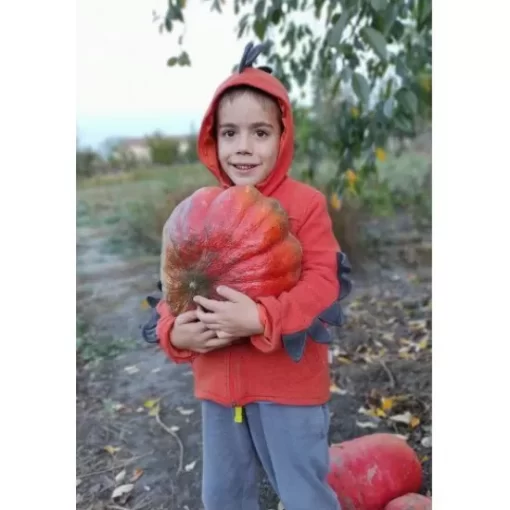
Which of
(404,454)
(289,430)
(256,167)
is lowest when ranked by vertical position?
(404,454)

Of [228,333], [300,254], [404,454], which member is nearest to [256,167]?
[300,254]

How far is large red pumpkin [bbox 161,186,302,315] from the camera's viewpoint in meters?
1.45

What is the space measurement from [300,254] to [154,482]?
4.10ft

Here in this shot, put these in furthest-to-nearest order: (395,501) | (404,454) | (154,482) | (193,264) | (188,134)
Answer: (188,134)
(154,482)
(404,454)
(395,501)
(193,264)

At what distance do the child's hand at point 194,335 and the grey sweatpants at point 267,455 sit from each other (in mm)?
197

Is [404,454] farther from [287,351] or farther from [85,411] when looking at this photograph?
[85,411]

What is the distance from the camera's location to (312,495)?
1.62 meters

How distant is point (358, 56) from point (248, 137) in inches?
51.5

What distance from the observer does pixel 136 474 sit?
7.84 ft

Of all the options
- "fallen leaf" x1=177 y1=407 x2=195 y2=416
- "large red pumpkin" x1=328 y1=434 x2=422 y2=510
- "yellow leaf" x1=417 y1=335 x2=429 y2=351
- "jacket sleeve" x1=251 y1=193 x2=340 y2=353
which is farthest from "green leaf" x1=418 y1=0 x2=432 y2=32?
"fallen leaf" x1=177 y1=407 x2=195 y2=416

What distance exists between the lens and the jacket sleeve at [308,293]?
147 centimetres

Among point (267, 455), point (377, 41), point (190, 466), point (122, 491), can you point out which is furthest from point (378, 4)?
point (122, 491)

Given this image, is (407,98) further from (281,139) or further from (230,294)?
(230,294)

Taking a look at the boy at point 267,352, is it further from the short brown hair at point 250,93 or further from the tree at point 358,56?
the tree at point 358,56
